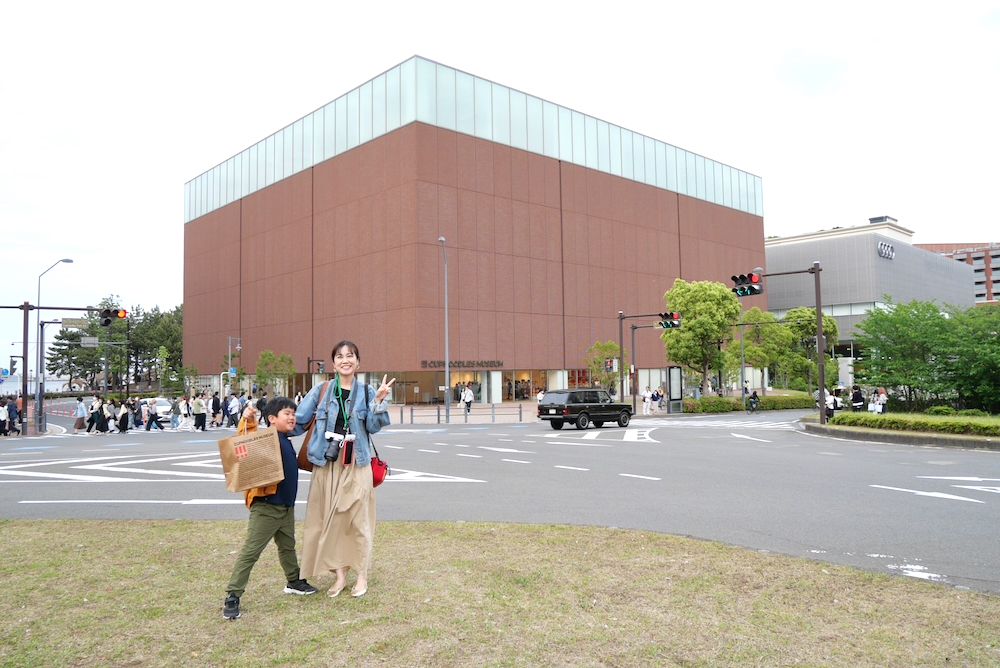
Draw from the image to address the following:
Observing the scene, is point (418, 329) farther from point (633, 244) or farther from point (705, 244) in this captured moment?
point (705, 244)

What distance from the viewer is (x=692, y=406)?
4331 cm

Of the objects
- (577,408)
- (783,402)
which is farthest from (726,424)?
(783,402)

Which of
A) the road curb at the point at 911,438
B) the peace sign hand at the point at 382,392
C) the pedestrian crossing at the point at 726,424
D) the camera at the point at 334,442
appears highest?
the peace sign hand at the point at 382,392

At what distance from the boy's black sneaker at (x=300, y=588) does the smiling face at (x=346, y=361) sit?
1.58 metres

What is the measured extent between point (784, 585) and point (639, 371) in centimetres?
5804

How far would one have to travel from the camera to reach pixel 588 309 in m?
59.1

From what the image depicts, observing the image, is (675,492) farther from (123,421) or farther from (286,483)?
(123,421)

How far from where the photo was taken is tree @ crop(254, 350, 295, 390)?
5647cm

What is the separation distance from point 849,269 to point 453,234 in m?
56.6

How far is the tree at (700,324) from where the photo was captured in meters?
50.0

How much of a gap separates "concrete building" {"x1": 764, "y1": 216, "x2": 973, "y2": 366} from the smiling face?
85737 mm

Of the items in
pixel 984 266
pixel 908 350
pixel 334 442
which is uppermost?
pixel 984 266

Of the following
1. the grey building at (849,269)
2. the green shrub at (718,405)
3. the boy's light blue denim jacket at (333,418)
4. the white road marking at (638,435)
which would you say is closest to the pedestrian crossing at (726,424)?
the white road marking at (638,435)

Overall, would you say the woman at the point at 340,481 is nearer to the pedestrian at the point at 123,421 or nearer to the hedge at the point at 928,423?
the hedge at the point at 928,423
